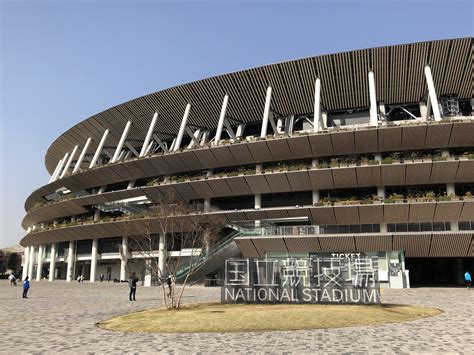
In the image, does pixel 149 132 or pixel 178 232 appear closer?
pixel 178 232

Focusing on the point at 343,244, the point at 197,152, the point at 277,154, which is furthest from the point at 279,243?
the point at 197,152

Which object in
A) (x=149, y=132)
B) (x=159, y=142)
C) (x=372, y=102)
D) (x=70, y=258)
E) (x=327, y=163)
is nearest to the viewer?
(x=372, y=102)

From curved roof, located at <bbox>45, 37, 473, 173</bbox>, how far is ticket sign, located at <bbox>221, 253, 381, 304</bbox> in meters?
25.2

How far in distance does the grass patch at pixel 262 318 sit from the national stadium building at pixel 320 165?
59.1ft

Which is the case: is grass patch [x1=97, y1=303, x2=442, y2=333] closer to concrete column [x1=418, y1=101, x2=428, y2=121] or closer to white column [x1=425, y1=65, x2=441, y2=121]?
white column [x1=425, y1=65, x2=441, y2=121]

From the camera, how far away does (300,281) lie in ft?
66.1

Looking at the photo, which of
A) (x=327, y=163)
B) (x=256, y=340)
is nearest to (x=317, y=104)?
(x=327, y=163)

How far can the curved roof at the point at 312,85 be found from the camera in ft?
127

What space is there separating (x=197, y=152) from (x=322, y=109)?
48.5ft

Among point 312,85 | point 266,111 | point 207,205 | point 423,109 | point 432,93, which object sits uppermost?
point 312,85

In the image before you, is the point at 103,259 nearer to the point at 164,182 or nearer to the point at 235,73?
the point at 164,182

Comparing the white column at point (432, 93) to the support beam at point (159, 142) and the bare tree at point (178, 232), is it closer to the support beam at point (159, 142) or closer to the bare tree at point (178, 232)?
the bare tree at point (178, 232)

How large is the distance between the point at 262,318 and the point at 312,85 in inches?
1259

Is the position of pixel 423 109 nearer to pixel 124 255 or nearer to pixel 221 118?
pixel 221 118
